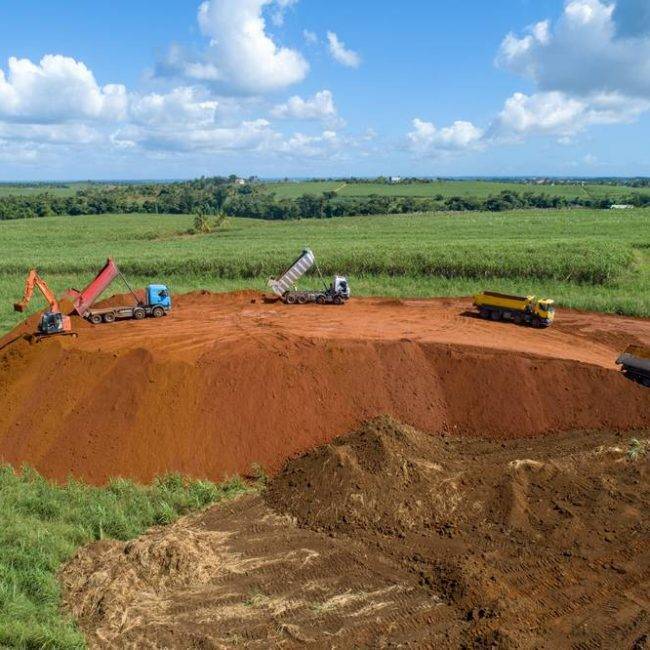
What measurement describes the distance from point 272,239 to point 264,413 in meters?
38.6

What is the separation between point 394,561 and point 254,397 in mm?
6128

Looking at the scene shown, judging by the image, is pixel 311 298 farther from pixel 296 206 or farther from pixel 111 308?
pixel 296 206

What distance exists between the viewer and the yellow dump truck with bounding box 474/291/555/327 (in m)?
21.4

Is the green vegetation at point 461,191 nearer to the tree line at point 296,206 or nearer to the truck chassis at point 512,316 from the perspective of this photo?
the tree line at point 296,206

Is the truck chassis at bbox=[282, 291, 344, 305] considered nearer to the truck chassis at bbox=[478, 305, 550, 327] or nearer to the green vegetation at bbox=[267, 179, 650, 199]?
the truck chassis at bbox=[478, 305, 550, 327]

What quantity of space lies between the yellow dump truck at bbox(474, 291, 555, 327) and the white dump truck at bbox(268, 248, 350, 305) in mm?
5412

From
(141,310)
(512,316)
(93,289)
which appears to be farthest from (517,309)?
(93,289)

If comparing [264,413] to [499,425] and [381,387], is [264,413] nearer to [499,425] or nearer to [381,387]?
[381,387]

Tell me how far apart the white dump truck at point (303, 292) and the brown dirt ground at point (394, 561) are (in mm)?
11769

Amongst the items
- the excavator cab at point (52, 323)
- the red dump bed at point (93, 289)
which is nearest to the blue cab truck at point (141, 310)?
the red dump bed at point (93, 289)

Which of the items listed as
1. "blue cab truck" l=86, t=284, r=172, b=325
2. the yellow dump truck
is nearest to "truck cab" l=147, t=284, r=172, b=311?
"blue cab truck" l=86, t=284, r=172, b=325

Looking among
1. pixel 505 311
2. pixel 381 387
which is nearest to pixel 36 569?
pixel 381 387

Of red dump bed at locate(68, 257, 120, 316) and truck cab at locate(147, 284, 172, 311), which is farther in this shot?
truck cab at locate(147, 284, 172, 311)

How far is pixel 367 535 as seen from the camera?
425 inches
